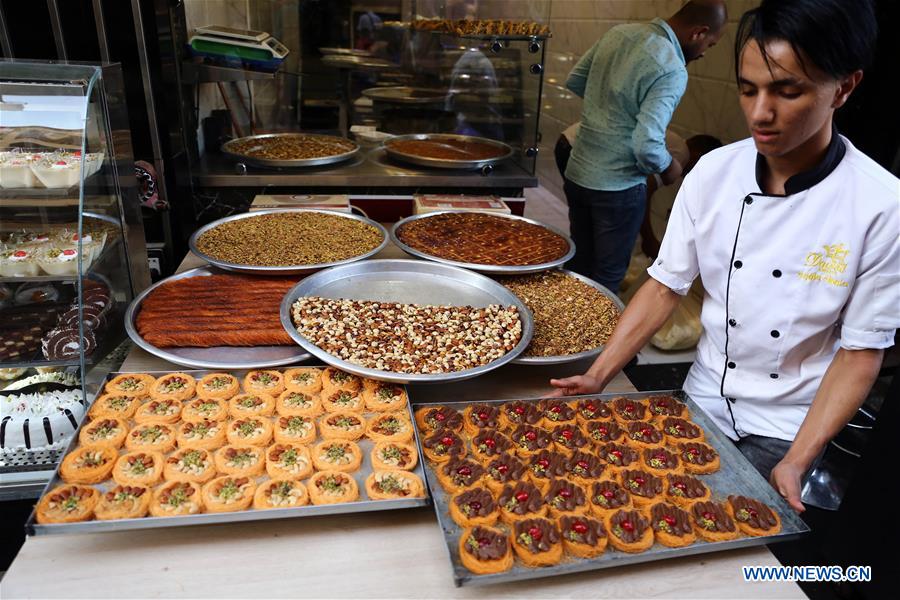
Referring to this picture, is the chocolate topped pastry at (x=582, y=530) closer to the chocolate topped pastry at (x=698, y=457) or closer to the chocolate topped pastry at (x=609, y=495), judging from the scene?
the chocolate topped pastry at (x=609, y=495)

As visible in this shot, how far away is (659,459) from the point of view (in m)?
1.44

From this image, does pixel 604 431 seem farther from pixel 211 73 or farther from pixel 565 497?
pixel 211 73

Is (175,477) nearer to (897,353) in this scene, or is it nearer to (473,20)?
(897,353)

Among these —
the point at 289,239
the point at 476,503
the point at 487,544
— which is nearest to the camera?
the point at 487,544

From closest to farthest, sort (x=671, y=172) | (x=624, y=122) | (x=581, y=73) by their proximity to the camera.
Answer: (x=624, y=122) < (x=581, y=73) < (x=671, y=172)

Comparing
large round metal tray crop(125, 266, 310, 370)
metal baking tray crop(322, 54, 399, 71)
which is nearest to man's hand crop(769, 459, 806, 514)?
large round metal tray crop(125, 266, 310, 370)

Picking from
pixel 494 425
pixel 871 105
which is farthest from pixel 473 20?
pixel 494 425

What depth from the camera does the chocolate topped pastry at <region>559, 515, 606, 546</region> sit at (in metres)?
1.19

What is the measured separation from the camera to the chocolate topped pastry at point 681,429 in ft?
5.03

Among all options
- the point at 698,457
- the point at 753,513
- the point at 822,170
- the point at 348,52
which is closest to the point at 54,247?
the point at 698,457

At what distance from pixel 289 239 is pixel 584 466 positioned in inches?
61.0

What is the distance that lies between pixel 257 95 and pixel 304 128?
0.40m

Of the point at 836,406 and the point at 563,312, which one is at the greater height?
the point at 836,406

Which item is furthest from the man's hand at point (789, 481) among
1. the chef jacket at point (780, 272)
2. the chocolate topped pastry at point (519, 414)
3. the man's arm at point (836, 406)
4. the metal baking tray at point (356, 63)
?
the metal baking tray at point (356, 63)
